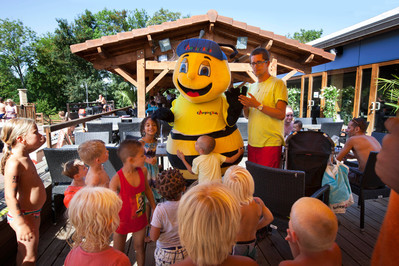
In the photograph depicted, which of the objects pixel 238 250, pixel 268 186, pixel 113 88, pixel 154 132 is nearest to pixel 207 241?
pixel 238 250

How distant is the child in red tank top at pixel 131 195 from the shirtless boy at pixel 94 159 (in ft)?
0.57

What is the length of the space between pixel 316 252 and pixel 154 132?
2193mm

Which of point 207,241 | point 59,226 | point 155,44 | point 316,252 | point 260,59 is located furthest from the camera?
point 155,44

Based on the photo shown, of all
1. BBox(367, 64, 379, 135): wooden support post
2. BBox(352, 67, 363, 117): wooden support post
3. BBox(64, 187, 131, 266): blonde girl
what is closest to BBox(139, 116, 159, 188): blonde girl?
BBox(64, 187, 131, 266): blonde girl

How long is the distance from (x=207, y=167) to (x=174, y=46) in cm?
506

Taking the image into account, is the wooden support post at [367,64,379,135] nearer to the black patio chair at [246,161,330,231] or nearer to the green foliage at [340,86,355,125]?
the green foliage at [340,86,355,125]

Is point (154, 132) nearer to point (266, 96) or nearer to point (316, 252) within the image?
point (266, 96)

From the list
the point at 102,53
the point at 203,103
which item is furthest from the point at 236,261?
the point at 102,53

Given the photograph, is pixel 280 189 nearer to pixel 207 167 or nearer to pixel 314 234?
pixel 207 167

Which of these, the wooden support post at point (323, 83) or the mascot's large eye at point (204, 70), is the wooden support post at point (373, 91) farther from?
the mascot's large eye at point (204, 70)

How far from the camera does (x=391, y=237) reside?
807 mm

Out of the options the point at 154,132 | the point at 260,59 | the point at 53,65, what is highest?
the point at 53,65

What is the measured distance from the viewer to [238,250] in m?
1.52

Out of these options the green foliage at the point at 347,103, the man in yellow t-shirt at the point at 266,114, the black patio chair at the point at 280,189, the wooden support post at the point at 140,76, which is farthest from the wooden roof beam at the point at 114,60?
the green foliage at the point at 347,103
